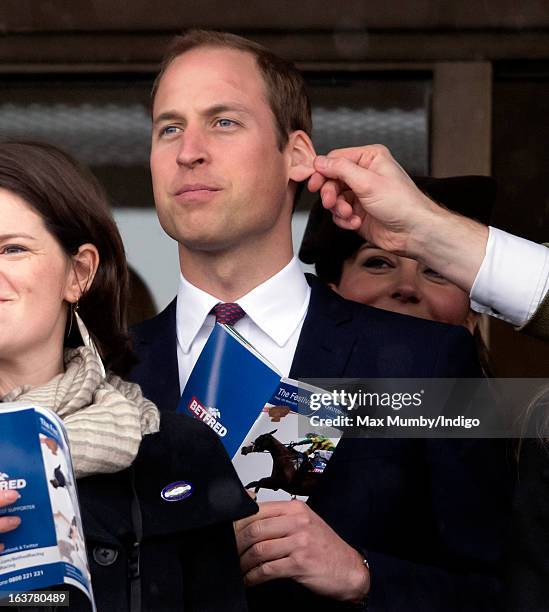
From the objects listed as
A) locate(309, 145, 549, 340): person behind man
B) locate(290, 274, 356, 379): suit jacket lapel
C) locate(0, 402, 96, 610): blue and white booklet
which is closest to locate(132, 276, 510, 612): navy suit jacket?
locate(290, 274, 356, 379): suit jacket lapel

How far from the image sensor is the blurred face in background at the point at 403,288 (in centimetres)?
316

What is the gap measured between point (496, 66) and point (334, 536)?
6.96 feet

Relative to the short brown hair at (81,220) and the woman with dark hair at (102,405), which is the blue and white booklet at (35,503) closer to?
the woman with dark hair at (102,405)

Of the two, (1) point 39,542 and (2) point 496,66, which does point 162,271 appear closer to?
(2) point 496,66

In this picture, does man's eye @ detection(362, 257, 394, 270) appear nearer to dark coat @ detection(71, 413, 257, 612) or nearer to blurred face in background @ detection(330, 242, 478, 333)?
blurred face in background @ detection(330, 242, 478, 333)

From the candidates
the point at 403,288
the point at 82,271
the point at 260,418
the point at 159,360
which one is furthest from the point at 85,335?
the point at 403,288

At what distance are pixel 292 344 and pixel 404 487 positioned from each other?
1.19 ft

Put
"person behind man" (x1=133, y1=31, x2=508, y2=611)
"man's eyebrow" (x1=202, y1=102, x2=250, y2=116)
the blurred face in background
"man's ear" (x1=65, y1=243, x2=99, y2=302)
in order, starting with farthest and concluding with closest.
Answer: the blurred face in background < "man's eyebrow" (x1=202, y1=102, x2=250, y2=116) < "person behind man" (x1=133, y1=31, x2=508, y2=611) < "man's ear" (x1=65, y1=243, x2=99, y2=302)

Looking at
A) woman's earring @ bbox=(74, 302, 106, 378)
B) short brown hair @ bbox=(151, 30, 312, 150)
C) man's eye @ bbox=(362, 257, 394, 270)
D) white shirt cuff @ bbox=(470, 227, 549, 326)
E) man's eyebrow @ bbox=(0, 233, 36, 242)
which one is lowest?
woman's earring @ bbox=(74, 302, 106, 378)

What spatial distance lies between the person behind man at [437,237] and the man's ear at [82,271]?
1.64 ft

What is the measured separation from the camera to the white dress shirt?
269 centimetres

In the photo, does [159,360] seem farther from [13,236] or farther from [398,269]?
[398,269]

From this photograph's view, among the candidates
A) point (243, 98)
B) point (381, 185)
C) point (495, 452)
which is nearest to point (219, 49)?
point (243, 98)

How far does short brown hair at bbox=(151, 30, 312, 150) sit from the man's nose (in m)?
0.19
